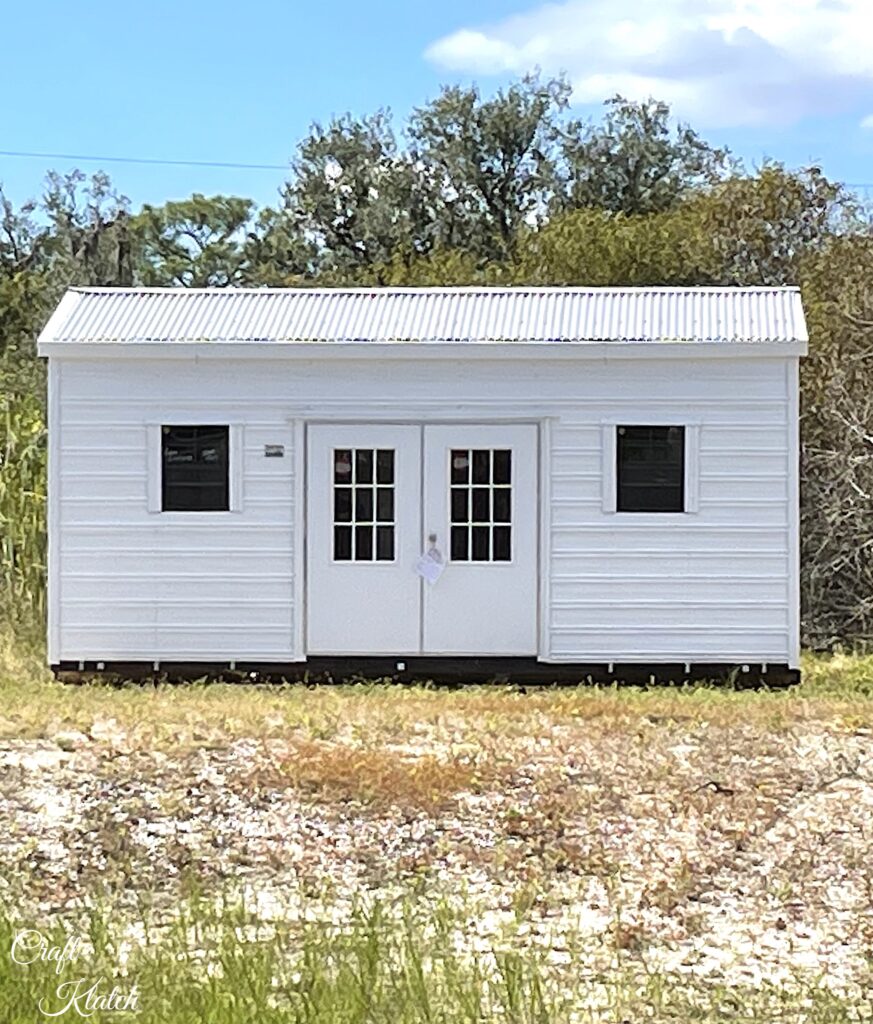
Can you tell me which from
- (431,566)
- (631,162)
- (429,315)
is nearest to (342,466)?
(431,566)

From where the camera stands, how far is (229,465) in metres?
13.3

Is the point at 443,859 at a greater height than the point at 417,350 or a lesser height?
lesser

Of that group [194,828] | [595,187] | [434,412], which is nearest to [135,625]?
[434,412]

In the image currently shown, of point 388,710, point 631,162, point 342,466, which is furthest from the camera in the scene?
point 631,162

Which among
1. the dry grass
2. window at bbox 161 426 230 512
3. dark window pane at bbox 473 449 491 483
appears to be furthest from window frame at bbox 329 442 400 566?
the dry grass

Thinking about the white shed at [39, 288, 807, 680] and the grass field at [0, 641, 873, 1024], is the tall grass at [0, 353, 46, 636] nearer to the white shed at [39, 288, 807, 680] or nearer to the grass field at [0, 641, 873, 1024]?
the white shed at [39, 288, 807, 680]

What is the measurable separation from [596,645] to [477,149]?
23363 mm

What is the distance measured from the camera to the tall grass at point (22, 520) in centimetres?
1580

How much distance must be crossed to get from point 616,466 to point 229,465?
9.12 feet

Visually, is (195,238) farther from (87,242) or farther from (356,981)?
(356,981)

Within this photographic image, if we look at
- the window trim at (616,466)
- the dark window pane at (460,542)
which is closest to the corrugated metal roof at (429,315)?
the window trim at (616,466)

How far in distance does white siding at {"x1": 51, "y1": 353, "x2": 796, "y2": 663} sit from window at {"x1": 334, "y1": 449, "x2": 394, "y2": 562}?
11.5 inches

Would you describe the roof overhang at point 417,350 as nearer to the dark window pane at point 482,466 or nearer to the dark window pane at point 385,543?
the dark window pane at point 482,466

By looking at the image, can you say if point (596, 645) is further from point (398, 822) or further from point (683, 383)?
point (398, 822)
